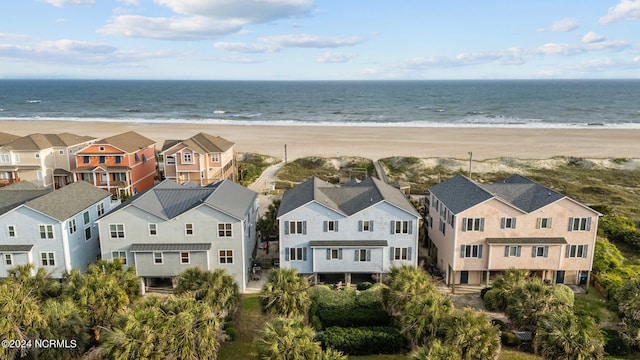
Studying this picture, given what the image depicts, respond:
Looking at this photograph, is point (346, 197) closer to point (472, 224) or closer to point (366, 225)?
point (366, 225)

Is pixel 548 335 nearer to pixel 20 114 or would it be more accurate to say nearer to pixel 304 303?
pixel 304 303

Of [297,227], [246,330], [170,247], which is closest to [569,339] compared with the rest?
[246,330]

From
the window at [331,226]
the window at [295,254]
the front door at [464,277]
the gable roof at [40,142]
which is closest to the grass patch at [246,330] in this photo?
the window at [295,254]

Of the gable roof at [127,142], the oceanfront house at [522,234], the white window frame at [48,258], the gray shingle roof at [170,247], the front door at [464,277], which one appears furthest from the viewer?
the gable roof at [127,142]

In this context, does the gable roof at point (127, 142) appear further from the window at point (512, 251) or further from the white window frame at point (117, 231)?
the window at point (512, 251)

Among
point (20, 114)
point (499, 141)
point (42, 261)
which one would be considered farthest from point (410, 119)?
point (20, 114)
